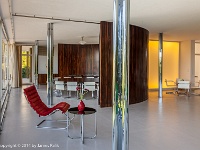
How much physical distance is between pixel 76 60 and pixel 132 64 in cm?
825

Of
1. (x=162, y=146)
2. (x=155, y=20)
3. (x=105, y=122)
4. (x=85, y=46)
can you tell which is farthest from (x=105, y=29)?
(x=85, y=46)

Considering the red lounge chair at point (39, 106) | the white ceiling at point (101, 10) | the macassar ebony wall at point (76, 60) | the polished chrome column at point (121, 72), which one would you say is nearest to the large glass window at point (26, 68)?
the macassar ebony wall at point (76, 60)

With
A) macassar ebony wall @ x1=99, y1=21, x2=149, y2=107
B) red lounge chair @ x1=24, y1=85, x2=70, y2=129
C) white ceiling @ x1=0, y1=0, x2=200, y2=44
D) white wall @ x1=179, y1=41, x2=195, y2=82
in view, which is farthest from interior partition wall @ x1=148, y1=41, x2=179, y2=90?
red lounge chair @ x1=24, y1=85, x2=70, y2=129

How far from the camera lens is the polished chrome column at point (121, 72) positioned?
1745 millimetres

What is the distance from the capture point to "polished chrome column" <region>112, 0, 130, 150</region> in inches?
68.7

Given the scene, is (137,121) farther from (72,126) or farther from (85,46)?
(85,46)

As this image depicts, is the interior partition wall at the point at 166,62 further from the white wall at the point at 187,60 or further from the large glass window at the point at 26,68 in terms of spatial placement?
the large glass window at the point at 26,68

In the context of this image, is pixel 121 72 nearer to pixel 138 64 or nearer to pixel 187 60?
pixel 138 64

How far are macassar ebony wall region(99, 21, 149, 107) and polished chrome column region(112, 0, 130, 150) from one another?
220 inches

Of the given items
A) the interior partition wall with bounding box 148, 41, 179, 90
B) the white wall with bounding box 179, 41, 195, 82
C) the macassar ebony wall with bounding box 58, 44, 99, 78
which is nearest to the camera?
the interior partition wall with bounding box 148, 41, 179, 90

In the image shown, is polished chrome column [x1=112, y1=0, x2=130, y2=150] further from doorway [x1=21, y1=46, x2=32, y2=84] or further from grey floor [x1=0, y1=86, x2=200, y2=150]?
doorway [x1=21, y1=46, x2=32, y2=84]

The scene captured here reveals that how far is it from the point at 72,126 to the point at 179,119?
280cm

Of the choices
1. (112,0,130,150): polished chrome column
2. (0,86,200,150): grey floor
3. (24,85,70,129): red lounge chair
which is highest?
(112,0,130,150): polished chrome column

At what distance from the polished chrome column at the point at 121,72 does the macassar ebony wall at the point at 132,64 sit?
558cm
